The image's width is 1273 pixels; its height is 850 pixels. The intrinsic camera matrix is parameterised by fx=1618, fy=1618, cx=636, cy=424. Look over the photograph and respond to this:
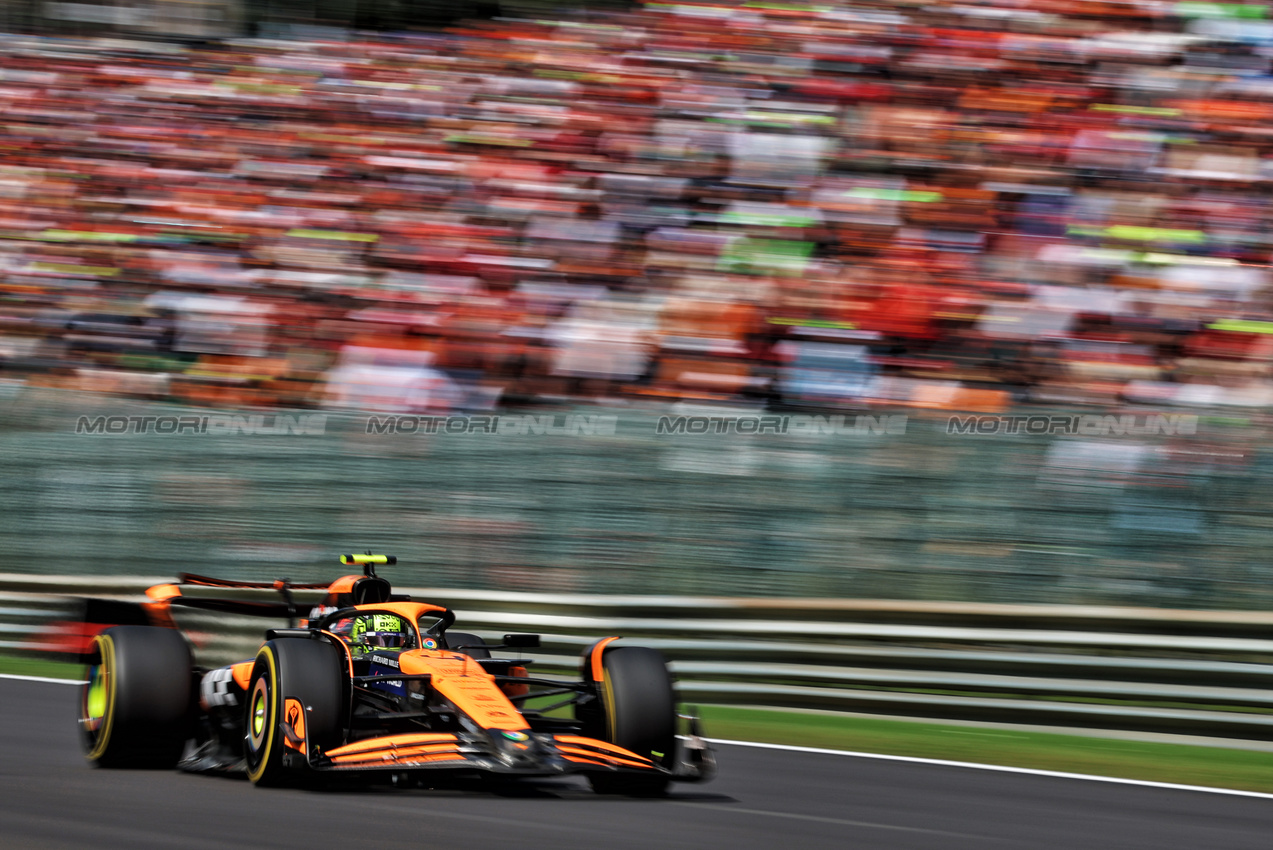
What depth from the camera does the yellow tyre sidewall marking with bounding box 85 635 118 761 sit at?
21.9 feet

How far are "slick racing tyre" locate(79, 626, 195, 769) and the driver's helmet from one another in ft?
2.61

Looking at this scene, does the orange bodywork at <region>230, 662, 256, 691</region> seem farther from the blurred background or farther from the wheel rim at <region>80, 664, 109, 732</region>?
the blurred background

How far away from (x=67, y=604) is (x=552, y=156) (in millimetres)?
5910

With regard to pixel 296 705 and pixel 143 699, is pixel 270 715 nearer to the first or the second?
pixel 296 705

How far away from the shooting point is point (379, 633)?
6629mm

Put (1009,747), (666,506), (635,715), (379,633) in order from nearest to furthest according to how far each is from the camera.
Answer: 1. (635,715)
2. (379,633)
3. (1009,747)
4. (666,506)

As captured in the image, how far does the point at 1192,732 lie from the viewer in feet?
26.2

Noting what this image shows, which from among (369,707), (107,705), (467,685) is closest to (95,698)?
(107,705)

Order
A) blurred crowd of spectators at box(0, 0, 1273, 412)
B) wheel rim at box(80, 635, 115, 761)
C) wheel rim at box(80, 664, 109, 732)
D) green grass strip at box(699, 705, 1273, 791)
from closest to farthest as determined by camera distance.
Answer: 1. wheel rim at box(80, 635, 115, 761)
2. wheel rim at box(80, 664, 109, 732)
3. green grass strip at box(699, 705, 1273, 791)
4. blurred crowd of spectators at box(0, 0, 1273, 412)

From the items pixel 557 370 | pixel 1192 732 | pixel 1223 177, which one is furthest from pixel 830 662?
pixel 1223 177

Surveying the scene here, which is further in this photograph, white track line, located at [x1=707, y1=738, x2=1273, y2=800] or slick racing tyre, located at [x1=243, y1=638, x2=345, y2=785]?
white track line, located at [x1=707, y1=738, x2=1273, y2=800]

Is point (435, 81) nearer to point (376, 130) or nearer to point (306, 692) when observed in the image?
point (376, 130)

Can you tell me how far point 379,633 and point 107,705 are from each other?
1188mm

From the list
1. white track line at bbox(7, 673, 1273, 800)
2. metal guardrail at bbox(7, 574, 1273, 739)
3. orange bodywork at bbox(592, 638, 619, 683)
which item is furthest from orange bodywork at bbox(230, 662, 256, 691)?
metal guardrail at bbox(7, 574, 1273, 739)
